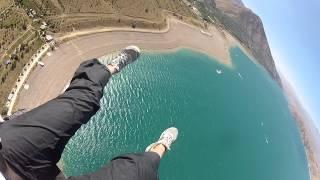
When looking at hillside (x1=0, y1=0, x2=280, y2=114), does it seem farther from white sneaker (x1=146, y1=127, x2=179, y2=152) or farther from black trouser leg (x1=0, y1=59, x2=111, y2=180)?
black trouser leg (x1=0, y1=59, x2=111, y2=180)

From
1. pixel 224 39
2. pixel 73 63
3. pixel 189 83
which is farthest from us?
pixel 224 39

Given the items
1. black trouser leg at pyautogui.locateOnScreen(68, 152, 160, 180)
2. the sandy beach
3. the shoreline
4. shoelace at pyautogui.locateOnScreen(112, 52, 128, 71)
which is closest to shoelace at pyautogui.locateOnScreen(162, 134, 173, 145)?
shoelace at pyautogui.locateOnScreen(112, 52, 128, 71)

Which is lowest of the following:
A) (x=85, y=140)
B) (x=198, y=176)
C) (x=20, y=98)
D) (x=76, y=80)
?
(x=198, y=176)

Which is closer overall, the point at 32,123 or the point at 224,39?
the point at 32,123

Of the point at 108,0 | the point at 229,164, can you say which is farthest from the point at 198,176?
the point at 108,0

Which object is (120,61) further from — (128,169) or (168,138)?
(128,169)

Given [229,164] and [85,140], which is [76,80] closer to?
[85,140]

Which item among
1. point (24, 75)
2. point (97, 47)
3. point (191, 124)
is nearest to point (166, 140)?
point (24, 75)

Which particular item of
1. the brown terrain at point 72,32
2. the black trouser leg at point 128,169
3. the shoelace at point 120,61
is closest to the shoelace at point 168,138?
the shoelace at point 120,61
